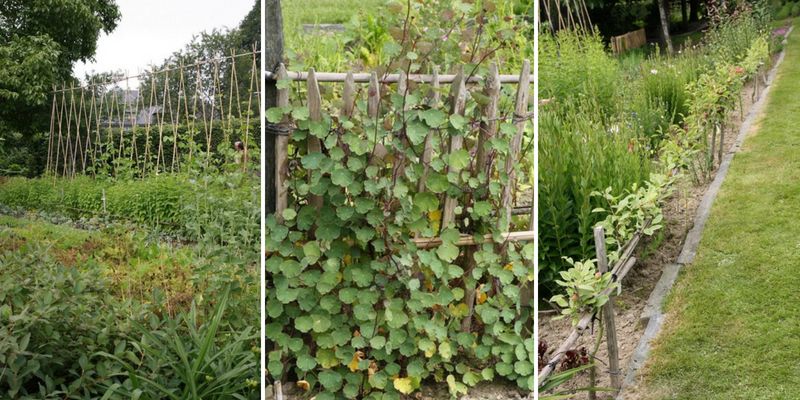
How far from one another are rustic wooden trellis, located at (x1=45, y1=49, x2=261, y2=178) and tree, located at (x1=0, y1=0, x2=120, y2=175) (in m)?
0.07

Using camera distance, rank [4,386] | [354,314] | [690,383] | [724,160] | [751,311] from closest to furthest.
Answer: [354,314], [4,386], [690,383], [751,311], [724,160]

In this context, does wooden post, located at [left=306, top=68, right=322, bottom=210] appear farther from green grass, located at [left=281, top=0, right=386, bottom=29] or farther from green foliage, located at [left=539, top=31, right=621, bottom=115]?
green foliage, located at [left=539, top=31, right=621, bottom=115]

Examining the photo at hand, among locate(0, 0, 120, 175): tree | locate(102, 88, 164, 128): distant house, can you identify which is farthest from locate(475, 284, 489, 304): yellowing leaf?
locate(0, 0, 120, 175): tree

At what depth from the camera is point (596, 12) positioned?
14.5 m

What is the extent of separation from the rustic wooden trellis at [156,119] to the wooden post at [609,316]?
162 cm

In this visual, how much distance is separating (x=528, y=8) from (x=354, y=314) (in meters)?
1.38

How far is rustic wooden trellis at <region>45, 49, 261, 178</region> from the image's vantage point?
3.23 meters

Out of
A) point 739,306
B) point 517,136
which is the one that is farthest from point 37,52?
point 739,306

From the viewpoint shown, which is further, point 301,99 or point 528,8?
point 528,8

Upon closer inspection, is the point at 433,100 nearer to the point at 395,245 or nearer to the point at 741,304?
the point at 395,245

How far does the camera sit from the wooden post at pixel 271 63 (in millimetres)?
1863

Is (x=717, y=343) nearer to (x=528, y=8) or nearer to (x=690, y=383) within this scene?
(x=690, y=383)

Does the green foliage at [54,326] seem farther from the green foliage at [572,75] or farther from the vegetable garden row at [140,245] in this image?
the green foliage at [572,75]

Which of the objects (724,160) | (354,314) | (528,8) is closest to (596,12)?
(724,160)
